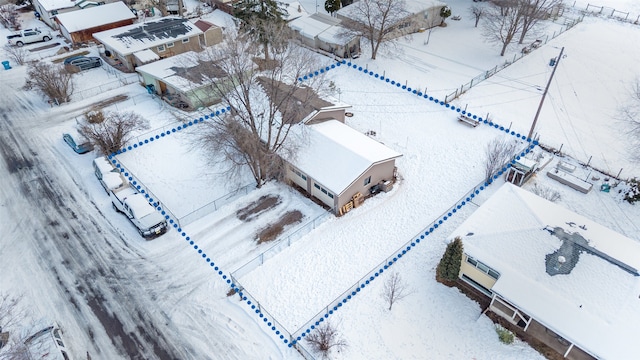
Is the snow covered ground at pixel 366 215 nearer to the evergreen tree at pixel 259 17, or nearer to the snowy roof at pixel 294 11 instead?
the evergreen tree at pixel 259 17

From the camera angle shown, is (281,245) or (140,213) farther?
(140,213)

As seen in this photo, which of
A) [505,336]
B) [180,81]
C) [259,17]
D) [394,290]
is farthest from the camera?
[259,17]

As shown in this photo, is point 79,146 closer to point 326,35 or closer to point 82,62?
point 82,62

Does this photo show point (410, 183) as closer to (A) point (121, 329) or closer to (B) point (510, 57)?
(A) point (121, 329)

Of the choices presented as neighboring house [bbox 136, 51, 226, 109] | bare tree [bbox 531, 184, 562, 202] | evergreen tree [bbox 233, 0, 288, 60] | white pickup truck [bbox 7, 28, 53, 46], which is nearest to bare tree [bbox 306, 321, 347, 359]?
bare tree [bbox 531, 184, 562, 202]

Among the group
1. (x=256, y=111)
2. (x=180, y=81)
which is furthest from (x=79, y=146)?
(x=256, y=111)

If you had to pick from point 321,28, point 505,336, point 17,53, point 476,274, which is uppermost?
point 321,28

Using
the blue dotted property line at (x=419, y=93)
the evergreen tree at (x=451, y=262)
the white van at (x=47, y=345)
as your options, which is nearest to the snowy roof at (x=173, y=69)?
the blue dotted property line at (x=419, y=93)
